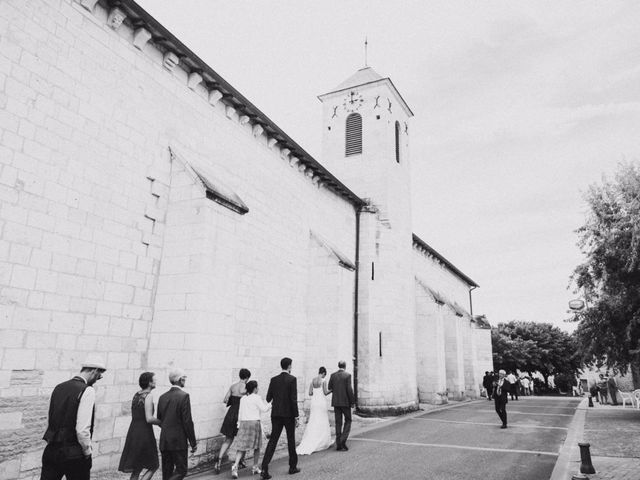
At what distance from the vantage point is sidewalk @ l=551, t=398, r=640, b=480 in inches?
240

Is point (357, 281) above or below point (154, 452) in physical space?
above

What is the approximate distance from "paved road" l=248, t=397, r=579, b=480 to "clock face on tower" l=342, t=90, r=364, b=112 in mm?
12741

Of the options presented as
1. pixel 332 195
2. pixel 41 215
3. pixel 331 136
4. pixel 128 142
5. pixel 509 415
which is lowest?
pixel 509 415

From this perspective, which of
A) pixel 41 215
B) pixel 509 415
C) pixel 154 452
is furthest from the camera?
pixel 509 415

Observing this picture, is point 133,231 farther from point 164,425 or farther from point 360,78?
point 360,78

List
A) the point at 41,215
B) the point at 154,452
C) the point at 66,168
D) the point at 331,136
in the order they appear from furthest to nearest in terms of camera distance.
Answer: the point at 331,136
the point at 66,168
the point at 41,215
the point at 154,452

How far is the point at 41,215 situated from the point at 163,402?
3.11 meters

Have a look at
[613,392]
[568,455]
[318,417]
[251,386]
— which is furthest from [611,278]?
[613,392]

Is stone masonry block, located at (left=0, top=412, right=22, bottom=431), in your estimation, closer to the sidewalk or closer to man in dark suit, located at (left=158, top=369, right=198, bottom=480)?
man in dark suit, located at (left=158, top=369, right=198, bottom=480)

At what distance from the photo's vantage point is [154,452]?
4812mm

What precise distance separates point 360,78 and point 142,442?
56.0ft

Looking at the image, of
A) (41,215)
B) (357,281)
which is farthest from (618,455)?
(41,215)

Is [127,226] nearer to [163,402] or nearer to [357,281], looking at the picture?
[163,402]

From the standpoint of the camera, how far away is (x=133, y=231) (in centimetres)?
699
